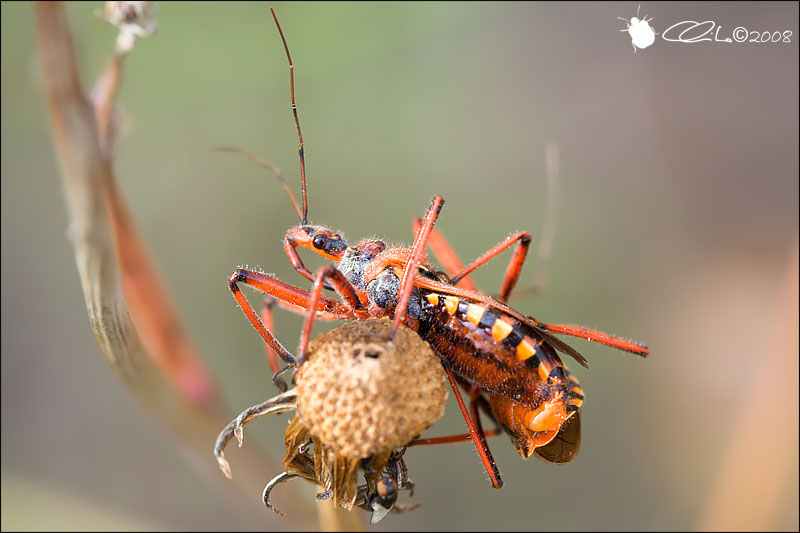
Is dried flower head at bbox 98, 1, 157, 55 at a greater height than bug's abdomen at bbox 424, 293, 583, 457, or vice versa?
dried flower head at bbox 98, 1, 157, 55

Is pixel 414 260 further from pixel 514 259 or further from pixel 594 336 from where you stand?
pixel 594 336

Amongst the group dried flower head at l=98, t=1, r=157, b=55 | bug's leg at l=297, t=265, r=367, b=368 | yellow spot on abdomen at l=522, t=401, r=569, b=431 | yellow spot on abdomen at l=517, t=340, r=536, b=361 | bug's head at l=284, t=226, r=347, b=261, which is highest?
dried flower head at l=98, t=1, r=157, b=55

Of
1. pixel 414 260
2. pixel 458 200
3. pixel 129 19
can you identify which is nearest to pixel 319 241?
pixel 414 260

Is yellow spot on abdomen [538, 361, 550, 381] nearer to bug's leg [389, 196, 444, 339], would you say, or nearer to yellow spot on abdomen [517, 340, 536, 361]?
yellow spot on abdomen [517, 340, 536, 361]

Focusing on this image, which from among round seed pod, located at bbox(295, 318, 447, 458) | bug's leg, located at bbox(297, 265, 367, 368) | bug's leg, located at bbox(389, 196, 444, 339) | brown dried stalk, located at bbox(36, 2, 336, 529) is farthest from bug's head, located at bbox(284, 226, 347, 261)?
round seed pod, located at bbox(295, 318, 447, 458)

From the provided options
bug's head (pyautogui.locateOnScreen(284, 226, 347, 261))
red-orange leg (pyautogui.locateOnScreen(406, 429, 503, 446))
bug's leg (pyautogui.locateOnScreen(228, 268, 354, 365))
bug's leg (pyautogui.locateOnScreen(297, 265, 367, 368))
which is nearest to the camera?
bug's leg (pyautogui.locateOnScreen(297, 265, 367, 368))

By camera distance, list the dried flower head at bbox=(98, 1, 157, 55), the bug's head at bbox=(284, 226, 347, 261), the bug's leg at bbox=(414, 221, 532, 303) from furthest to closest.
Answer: the bug's head at bbox=(284, 226, 347, 261) → the bug's leg at bbox=(414, 221, 532, 303) → the dried flower head at bbox=(98, 1, 157, 55)

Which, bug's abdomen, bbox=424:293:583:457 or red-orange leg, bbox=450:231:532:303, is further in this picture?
red-orange leg, bbox=450:231:532:303

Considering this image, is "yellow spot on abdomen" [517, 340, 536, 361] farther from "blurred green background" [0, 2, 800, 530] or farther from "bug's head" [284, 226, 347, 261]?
"blurred green background" [0, 2, 800, 530]

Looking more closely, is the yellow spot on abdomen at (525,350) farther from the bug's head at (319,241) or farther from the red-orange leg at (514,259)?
the bug's head at (319,241)

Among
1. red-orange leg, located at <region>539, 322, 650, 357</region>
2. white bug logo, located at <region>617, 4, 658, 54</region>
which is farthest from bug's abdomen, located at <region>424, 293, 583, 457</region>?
white bug logo, located at <region>617, 4, 658, 54</region>
